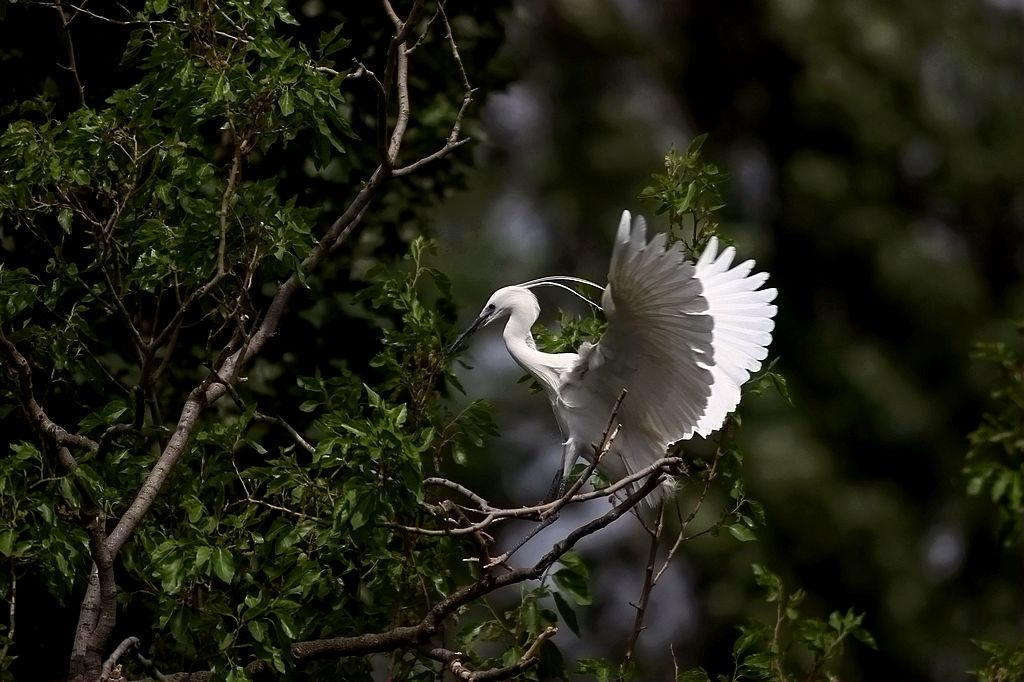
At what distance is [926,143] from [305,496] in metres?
6.50

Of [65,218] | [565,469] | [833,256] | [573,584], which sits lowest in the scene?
[833,256]

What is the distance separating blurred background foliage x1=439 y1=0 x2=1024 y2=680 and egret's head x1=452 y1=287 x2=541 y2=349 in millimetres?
3687

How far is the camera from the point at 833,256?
8383mm

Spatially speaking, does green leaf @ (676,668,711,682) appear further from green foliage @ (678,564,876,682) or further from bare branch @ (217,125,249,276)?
bare branch @ (217,125,249,276)

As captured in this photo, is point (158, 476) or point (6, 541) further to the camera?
point (158, 476)

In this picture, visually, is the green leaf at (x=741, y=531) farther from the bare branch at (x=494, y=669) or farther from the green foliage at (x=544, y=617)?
the bare branch at (x=494, y=669)

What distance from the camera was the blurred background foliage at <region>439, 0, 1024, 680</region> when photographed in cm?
756

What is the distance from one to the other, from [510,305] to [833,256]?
5149 millimetres

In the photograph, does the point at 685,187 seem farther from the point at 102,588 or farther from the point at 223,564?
the point at 102,588

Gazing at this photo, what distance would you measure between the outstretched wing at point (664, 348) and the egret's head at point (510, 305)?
26 centimetres

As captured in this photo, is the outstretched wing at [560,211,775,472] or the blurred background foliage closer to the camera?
the outstretched wing at [560,211,775,472]

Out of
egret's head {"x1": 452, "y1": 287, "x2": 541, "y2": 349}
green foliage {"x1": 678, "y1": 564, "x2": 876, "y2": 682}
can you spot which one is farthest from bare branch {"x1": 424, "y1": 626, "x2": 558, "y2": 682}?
egret's head {"x1": 452, "y1": 287, "x2": 541, "y2": 349}

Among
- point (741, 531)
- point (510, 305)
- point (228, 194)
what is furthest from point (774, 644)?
point (228, 194)

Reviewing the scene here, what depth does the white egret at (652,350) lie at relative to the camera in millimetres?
2832
